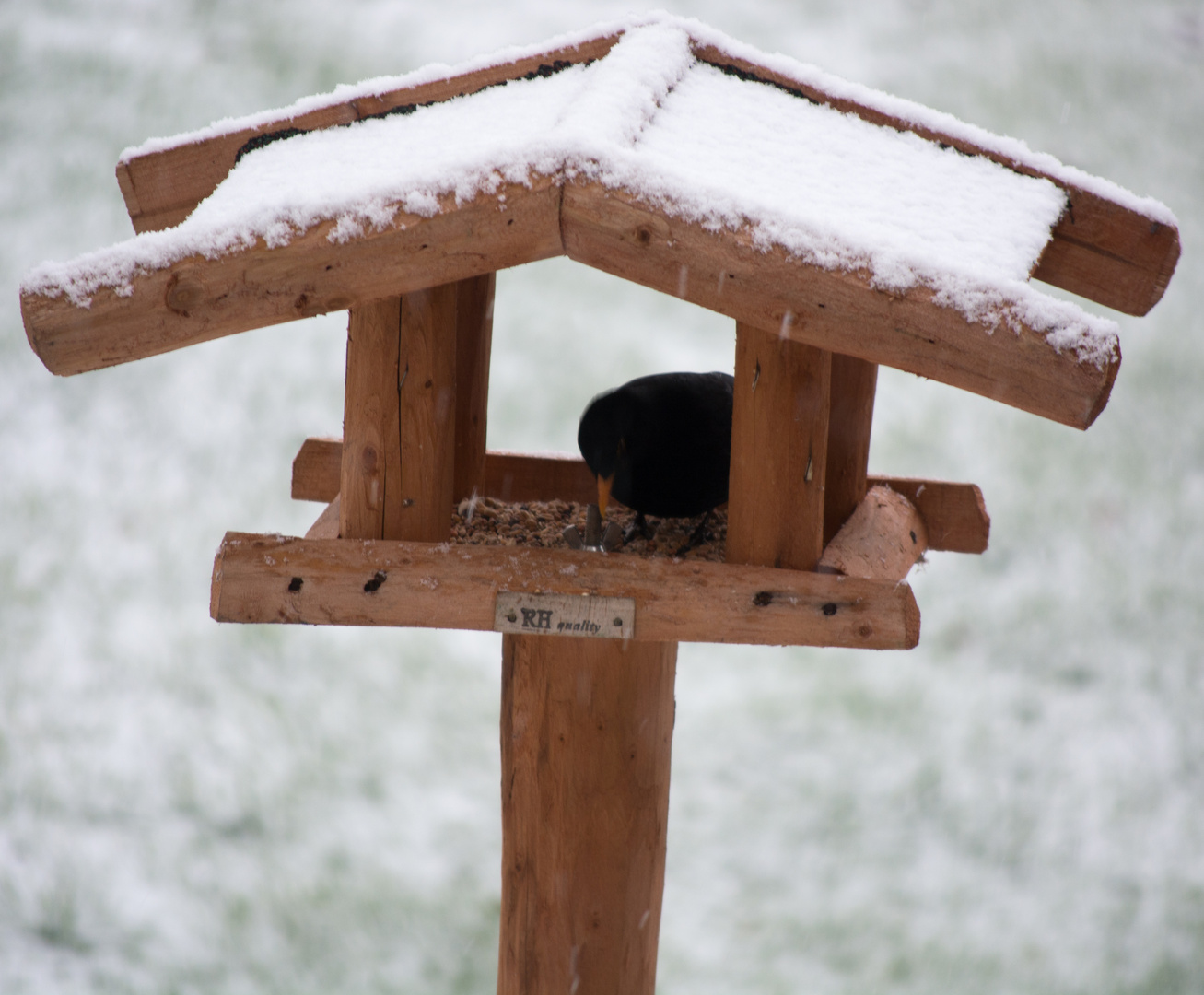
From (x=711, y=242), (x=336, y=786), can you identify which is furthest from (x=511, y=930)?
(x=336, y=786)

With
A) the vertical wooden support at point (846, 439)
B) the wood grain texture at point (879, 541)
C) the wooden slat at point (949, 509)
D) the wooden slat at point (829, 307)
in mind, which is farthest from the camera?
the wooden slat at point (949, 509)

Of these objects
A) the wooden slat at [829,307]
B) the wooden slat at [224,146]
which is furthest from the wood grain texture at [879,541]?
the wooden slat at [224,146]

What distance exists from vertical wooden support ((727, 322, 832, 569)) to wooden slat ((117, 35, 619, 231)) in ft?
1.59

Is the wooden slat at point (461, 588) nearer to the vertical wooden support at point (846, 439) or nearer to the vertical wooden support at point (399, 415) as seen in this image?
the vertical wooden support at point (399, 415)

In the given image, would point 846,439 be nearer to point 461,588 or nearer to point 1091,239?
point 1091,239

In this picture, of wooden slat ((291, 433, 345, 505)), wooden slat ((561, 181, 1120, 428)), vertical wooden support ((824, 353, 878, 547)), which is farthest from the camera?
wooden slat ((291, 433, 345, 505))

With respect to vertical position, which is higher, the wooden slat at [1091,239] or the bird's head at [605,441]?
the wooden slat at [1091,239]

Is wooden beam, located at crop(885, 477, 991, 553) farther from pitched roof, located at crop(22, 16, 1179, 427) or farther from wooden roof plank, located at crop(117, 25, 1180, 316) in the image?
pitched roof, located at crop(22, 16, 1179, 427)

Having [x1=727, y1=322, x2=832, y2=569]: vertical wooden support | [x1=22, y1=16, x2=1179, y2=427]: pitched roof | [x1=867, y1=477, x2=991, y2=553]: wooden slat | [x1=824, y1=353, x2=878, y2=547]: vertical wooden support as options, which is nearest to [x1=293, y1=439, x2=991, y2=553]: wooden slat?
[x1=867, y1=477, x2=991, y2=553]: wooden slat

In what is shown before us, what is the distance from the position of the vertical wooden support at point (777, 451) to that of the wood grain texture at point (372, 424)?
0.42 metres

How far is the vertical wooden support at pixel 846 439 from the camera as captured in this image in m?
1.76

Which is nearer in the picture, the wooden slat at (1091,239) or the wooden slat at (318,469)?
the wooden slat at (1091,239)

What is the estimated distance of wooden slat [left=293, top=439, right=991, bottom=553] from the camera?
6.42 feet

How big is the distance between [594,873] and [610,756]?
20 cm
